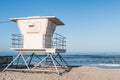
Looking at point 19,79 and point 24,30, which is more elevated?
point 24,30

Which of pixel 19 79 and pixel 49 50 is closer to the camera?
pixel 19 79

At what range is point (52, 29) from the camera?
20547 millimetres

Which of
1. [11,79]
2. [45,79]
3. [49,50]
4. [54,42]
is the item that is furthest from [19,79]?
[54,42]

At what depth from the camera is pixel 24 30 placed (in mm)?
19422

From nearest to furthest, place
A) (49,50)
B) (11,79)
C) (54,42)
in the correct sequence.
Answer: (11,79) → (49,50) → (54,42)

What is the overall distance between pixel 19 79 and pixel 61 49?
228 inches

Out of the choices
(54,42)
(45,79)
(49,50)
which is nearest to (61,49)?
(54,42)

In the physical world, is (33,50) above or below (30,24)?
below

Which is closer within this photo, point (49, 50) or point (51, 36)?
point (49, 50)

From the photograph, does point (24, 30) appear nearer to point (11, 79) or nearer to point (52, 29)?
point (52, 29)

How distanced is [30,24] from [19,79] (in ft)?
16.0

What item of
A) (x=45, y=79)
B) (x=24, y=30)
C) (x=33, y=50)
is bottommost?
(x=45, y=79)

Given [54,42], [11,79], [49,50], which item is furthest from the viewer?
[54,42]

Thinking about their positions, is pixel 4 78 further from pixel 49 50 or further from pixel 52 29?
pixel 52 29
